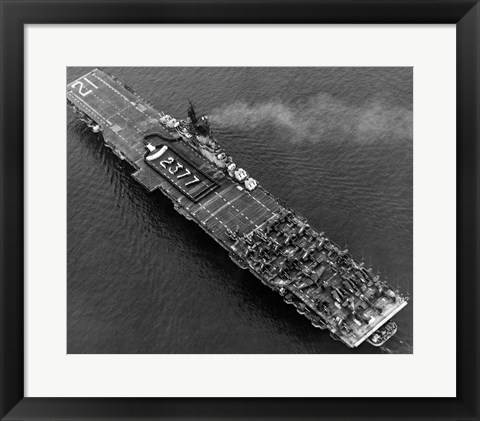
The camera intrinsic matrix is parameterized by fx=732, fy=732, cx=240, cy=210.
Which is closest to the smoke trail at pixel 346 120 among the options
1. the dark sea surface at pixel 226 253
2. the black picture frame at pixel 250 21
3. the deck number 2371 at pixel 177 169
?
the dark sea surface at pixel 226 253

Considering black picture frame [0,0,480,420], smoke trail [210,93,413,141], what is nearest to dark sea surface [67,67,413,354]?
smoke trail [210,93,413,141]

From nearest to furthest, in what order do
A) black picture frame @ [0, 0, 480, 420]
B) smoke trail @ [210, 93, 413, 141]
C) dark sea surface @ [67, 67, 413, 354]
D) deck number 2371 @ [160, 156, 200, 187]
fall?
black picture frame @ [0, 0, 480, 420] → dark sea surface @ [67, 67, 413, 354] → smoke trail @ [210, 93, 413, 141] → deck number 2371 @ [160, 156, 200, 187]

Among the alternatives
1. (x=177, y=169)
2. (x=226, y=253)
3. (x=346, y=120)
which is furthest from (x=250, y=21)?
(x=346, y=120)

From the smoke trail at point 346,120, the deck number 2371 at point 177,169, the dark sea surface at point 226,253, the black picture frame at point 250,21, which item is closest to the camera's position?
the black picture frame at point 250,21

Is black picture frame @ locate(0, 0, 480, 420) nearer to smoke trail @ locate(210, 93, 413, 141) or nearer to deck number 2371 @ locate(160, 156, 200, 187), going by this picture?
smoke trail @ locate(210, 93, 413, 141)

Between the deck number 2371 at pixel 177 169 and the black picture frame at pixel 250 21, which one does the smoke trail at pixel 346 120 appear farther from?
the black picture frame at pixel 250 21

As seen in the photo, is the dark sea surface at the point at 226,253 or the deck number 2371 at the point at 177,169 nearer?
the dark sea surface at the point at 226,253
